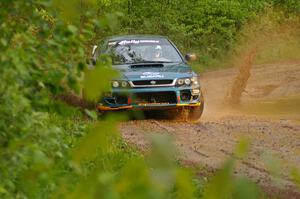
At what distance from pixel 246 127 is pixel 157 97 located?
62.9 inches

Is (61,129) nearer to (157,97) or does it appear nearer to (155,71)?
(157,97)

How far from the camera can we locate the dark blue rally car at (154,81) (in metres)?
12.9

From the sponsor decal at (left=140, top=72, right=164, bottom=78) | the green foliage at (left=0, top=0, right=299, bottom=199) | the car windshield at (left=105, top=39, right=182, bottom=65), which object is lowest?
the sponsor decal at (left=140, top=72, right=164, bottom=78)

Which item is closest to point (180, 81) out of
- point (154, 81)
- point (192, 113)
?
point (154, 81)

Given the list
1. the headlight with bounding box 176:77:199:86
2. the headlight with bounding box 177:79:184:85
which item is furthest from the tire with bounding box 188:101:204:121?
the headlight with bounding box 177:79:184:85

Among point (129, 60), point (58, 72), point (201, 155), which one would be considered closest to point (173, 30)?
point (129, 60)

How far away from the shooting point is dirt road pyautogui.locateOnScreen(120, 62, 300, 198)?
9169 mm

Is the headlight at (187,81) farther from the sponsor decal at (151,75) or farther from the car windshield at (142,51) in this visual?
the car windshield at (142,51)

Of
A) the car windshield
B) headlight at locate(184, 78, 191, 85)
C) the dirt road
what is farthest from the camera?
the car windshield

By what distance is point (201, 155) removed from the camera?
9938 millimetres

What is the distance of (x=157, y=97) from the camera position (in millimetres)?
13109

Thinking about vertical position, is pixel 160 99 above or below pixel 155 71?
below

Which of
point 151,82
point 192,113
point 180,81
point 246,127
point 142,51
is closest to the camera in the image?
point 246,127

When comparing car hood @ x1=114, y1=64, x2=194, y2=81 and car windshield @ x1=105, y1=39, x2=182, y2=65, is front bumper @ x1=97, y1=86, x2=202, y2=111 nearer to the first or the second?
car hood @ x1=114, y1=64, x2=194, y2=81
